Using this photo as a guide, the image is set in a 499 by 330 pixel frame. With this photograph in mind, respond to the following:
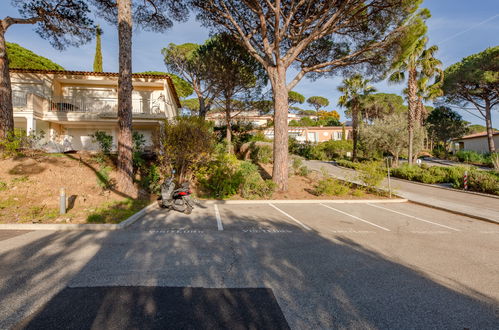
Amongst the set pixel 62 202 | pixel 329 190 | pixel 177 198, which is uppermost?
pixel 62 202

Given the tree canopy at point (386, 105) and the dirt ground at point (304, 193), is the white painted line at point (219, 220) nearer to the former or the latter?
the dirt ground at point (304, 193)

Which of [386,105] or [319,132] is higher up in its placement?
[386,105]

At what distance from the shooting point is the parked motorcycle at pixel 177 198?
6963 mm

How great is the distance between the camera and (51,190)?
7.29 m

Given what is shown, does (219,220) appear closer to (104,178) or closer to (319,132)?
(104,178)

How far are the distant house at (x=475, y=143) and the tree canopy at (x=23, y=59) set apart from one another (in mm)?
53299

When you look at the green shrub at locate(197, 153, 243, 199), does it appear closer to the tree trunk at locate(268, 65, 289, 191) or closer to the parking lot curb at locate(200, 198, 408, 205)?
the parking lot curb at locate(200, 198, 408, 205)

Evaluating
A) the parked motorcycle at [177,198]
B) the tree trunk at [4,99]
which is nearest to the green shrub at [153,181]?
the parked motorcycle at [177,198]

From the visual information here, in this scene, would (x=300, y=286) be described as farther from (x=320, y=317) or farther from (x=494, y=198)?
(x=494, y=198)

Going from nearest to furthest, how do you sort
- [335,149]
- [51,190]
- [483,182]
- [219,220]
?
[219,220]
[51,190]
[483,182]
[335,149]

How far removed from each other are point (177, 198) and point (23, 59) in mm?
24116

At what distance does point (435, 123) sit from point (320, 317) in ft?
152

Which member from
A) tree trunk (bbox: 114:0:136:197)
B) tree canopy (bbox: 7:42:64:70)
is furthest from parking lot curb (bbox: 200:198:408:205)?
tree canopy (bbox: 7:42:64:70)

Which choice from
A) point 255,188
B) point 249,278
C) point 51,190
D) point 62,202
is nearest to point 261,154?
point 255,188
